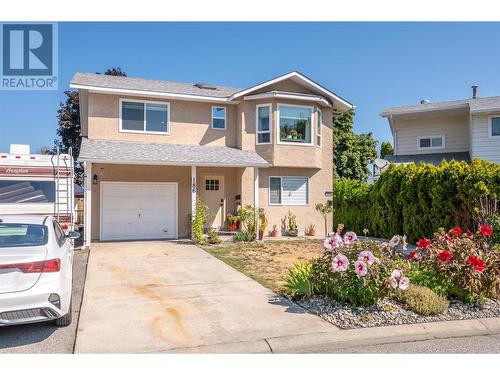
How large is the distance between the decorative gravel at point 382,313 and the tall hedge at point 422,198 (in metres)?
5.81

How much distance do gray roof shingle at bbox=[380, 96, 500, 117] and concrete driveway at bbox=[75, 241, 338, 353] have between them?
14.5m

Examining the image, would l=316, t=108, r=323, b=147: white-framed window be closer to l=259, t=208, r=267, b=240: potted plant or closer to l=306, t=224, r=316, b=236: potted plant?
l=306, t=224, r=316, b=236: potted plant

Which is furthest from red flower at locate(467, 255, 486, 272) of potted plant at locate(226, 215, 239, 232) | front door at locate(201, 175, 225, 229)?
front door at locate(201, 175, 225, 229)

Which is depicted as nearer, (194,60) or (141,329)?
(141,329)

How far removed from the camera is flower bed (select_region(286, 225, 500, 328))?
20.1 ft

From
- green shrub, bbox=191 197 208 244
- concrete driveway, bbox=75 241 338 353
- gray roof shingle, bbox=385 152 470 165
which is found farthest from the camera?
gray roof shingle, bbox=385 152 470 165

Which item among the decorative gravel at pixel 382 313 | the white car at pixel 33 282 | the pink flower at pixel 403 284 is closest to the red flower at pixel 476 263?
the decorative gravel at pixel 382 313

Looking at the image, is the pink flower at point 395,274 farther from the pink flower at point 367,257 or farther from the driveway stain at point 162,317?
the driveway stain at point 162,317

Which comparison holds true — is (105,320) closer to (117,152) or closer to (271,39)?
(271,39)

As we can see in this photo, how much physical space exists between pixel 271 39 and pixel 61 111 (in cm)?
2346

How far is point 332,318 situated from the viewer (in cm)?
598

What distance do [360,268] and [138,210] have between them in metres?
11.6

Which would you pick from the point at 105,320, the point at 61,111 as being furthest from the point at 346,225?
the point at 61,111

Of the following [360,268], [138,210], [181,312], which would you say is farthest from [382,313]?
[138,210]
